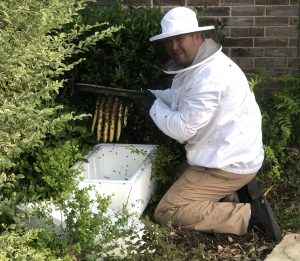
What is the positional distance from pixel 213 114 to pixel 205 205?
673mm

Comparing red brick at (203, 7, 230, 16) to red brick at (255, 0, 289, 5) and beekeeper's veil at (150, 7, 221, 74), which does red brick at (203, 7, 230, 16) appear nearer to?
red brick at (255, 0, 289, 5)

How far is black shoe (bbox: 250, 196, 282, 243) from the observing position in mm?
4219

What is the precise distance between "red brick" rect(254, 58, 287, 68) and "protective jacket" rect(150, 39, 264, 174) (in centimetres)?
192

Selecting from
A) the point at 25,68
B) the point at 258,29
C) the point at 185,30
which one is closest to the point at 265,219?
the point at 185,30

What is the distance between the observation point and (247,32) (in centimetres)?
614

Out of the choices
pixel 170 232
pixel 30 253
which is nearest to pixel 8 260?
pixel 30 253

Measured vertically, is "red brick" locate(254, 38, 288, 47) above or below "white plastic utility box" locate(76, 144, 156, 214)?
above

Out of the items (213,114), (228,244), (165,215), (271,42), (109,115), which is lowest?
(228,244)

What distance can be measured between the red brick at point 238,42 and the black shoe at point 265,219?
226 centimetres

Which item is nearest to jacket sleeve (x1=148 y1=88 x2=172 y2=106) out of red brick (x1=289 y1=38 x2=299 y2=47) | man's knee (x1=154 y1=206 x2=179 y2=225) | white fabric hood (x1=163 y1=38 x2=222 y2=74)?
white fabric hood (x1=163 y1=38 x2=222 y2=74)

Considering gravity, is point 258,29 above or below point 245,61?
above

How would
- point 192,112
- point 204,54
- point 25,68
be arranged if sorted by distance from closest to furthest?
point 25,68 → point 192,112 → point 204,54

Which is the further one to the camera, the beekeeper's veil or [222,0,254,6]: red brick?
[222,0,254,6]: red brick

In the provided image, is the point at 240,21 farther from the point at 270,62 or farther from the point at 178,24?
the point at 178,24
